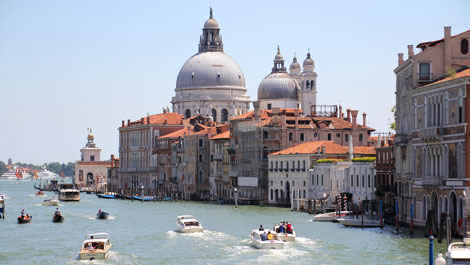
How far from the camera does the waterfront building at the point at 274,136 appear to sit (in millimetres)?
90938

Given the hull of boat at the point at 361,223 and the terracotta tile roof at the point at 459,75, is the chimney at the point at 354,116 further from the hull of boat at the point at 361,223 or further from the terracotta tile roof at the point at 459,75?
the terracotta tile roof at the point at 459,75

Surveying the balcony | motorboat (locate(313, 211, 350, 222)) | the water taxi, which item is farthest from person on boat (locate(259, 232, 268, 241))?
the water taxi

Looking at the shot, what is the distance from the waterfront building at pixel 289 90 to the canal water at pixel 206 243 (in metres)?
50.2

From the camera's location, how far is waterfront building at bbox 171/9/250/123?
139 m

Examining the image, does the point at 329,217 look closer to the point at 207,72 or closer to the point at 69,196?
the point at 69,196

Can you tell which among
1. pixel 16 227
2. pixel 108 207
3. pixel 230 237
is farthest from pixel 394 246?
pixel 108 207

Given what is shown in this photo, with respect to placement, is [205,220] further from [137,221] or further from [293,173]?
[293,173]

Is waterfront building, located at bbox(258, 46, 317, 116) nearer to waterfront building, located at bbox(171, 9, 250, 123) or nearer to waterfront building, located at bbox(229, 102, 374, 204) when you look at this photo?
waterfront building, located at bbox(171, 9, 250, 123)

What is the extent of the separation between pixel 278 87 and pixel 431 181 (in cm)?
7340

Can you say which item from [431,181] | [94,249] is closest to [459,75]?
[431,181]

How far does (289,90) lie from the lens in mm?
121562

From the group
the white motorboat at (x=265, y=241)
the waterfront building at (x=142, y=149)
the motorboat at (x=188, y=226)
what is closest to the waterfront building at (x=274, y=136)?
the waterfront building at (x=142, y=149)

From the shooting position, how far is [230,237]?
52.8 m

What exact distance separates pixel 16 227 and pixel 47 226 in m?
1.76
